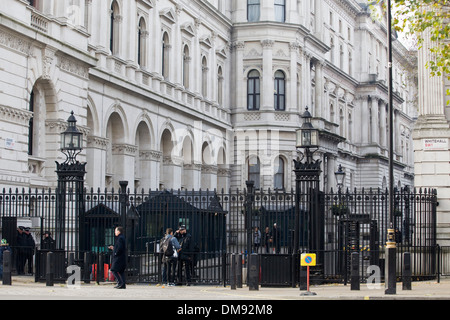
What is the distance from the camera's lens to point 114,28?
40.0 meters

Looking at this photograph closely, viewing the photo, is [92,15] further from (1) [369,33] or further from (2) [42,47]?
(1) [369,33]

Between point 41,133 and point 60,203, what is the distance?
8335 millimetres

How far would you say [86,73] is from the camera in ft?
112

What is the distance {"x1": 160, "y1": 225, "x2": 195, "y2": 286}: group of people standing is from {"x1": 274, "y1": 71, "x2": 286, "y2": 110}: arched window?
3538 centimetres

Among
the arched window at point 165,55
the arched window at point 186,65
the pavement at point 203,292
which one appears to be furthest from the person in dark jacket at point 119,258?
the arched window at point 186,65

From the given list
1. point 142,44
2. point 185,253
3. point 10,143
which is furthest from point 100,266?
point 142,44

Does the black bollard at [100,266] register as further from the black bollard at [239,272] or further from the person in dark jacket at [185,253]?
the black bollard at [239,272]

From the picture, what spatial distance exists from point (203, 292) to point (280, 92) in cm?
3903

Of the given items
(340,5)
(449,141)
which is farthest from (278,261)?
(340,5)

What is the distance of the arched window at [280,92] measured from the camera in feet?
193

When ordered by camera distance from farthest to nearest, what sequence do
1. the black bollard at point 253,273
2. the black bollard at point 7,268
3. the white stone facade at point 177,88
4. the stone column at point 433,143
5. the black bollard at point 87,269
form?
the white stone facade at point 177,88, the stone column at point 433,143, the black bollard at point 87,269, the black bollard at point 7,268, the black bollard at point 253,273

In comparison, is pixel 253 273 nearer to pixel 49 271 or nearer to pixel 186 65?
pixel 49 271

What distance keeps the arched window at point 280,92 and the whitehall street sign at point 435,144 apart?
32743 mm

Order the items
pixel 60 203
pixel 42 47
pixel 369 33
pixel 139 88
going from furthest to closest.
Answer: pixel 369 33 < pixel 139 88 < pixel 42 47 < pixel 60 203
